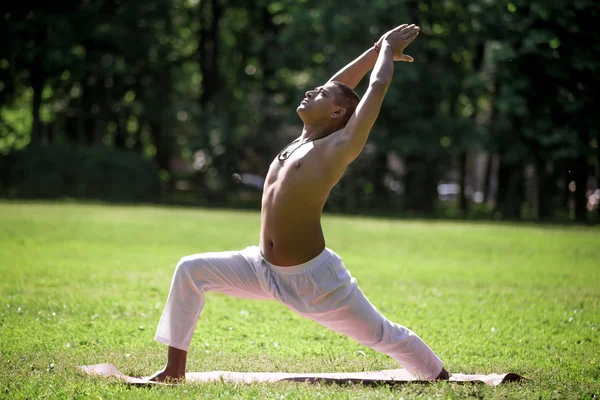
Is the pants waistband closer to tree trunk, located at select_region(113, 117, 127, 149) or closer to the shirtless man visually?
the shirtless man

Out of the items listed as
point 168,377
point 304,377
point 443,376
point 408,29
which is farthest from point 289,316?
point 408,29

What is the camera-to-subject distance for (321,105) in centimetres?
594

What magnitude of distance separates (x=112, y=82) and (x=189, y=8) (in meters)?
5.90

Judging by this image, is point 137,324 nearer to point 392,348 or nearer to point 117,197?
point 392,348

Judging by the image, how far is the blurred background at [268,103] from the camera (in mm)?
32594

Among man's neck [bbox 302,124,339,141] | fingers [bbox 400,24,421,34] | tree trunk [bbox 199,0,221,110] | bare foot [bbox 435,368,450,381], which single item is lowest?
bare foot [bbox 435,368,450,381]

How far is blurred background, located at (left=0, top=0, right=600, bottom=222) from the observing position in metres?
32.6

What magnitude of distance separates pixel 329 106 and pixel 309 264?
113 centimetres

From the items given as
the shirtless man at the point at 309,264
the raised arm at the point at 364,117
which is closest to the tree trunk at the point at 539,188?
the shirtless man at the point at 309,264

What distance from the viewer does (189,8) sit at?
44469 millimetres

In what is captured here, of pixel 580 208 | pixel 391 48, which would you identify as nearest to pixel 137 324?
pixel 391 48

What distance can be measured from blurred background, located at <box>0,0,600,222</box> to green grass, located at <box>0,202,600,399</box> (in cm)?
1284

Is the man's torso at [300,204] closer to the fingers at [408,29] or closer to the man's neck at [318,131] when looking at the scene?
the man's neck at [318,131]

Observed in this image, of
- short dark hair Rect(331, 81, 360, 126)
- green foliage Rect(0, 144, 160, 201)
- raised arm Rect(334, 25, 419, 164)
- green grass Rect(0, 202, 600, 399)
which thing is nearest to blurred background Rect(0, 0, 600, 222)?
green foliage Rect(0, 144, 160, 201)
